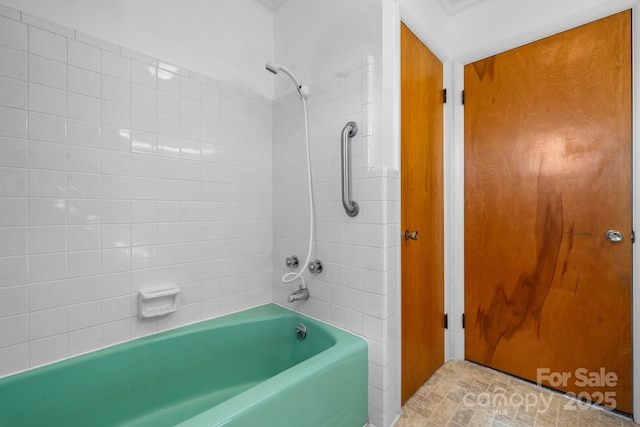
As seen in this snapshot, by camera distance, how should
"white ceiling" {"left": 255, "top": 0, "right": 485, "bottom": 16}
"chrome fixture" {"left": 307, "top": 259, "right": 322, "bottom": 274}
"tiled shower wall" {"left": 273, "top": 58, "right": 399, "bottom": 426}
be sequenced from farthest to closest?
"white ceiling" {"left": 255, "top": 0, "right": 485, "bottom": 16}
"chrome fixture" {"left": 307, "top": 259, "right": 322, "bottom": 274}
"tiled shower wall" {"left": 273, "top": 58, "right": 399, "bottom": 426}

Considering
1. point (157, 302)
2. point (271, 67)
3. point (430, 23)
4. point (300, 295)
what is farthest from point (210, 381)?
point (430, 23)

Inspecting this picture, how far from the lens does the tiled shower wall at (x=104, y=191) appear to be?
1121mm

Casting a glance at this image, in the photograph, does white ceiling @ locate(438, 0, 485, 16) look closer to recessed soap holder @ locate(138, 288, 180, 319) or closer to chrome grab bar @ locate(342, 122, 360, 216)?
chrome grab bar @ locate(342, 122, 360, 216)

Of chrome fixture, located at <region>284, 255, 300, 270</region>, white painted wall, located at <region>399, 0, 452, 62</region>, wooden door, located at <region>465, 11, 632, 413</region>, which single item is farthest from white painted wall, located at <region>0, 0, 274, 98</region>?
wooden door, located at <region>465, 11, 632, 413</region>

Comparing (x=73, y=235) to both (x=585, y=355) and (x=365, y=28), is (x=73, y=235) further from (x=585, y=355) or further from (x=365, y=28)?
(x=585, y=355)

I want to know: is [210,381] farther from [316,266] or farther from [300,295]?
[316,266]

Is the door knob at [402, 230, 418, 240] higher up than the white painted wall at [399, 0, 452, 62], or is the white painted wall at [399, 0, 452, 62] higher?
the white painted wall at [399, 0, 452, 62]

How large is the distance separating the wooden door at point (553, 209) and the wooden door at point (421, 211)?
23 cm

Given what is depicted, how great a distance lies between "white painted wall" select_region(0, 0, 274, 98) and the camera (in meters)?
1.26

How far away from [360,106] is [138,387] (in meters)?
1.68

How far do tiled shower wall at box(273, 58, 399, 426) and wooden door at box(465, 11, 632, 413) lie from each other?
0.82m

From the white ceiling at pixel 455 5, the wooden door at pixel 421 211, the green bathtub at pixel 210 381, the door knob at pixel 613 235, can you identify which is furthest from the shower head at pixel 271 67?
the door knob at pixel 613 235

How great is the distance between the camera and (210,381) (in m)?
1.48

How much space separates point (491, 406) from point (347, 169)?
1.46 metres
